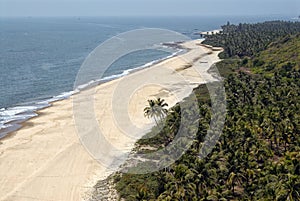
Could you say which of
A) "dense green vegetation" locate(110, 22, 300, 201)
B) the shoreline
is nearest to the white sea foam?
the shoreline

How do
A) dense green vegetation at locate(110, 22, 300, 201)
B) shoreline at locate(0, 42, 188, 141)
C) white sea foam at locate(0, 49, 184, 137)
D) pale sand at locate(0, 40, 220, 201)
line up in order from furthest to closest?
white sea foam at locate(0, 49, 184, 137) < shoreline at locate(0, 42, 188, 141) < pale sand at locate(0, 40, 220, 201) < dense green vegetation at locate(110, 22, 300, 201)

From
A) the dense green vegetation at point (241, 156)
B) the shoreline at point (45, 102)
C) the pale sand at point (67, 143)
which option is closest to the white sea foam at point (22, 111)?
the shoreline at point (45, 102)

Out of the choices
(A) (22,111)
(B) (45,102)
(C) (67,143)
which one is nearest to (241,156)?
(C) (67,143)

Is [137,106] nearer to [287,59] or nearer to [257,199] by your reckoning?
[257,199]

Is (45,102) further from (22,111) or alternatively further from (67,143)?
(67,143)

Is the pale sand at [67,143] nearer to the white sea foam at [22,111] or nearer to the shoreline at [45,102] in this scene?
the shoreline at [45,102]

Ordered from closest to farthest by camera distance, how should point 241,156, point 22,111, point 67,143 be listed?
point 241,156, point 67,143, point 22,111

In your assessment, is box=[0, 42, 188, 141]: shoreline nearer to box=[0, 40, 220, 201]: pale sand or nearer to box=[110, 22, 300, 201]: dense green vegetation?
box=[0, 40, 220, 201]: pale sand
